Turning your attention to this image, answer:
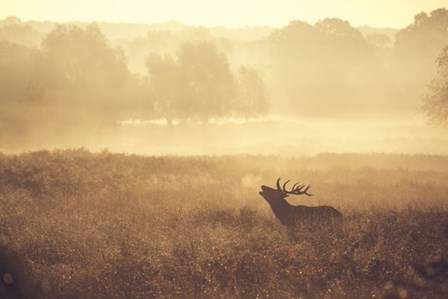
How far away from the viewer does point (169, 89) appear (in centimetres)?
4747

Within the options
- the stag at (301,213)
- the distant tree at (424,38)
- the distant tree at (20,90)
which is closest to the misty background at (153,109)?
the distant tree at (20,90)

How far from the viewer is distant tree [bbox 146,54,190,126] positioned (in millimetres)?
47344

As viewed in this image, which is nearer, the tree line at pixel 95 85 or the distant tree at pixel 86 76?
the tree line at pixel 95 85

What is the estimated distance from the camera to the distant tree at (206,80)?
157 feet

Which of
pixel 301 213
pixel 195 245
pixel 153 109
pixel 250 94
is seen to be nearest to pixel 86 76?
pixel 153 109

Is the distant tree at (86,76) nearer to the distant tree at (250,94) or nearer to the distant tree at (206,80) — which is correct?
the distant tree at (206,80)

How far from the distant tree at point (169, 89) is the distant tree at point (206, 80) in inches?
26.1

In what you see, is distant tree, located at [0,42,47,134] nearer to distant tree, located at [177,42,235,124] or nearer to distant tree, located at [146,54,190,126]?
distant tree, located at [146,54,190,126]

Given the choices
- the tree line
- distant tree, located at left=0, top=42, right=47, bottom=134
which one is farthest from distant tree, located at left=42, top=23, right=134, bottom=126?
distant tree, located at left=0, top=42, right=47, bottom=134

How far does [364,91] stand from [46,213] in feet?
242

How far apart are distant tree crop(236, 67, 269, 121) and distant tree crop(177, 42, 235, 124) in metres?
4.96

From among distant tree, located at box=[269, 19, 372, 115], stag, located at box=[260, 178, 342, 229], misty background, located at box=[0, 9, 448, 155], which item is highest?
distant tree, located at box=[269, 19, 372, 115]

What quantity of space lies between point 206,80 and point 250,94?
329 inches

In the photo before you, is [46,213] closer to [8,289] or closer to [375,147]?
[8,289]
